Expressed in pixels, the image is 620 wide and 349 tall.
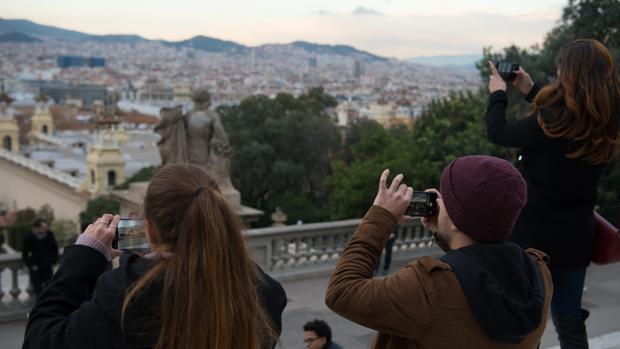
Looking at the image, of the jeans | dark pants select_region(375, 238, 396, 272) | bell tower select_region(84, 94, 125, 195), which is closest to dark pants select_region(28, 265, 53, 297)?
dark pants select_region(375, 238, 396, 272)

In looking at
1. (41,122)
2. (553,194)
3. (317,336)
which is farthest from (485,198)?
(41,122)

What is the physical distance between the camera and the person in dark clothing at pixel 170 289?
191 cm

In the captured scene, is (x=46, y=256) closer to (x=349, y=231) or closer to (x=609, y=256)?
(x=349, y=231)

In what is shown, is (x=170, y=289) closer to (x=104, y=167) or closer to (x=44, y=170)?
(x=104, y=167)

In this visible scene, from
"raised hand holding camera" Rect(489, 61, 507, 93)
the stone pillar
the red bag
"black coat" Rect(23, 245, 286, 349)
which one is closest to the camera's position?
"black coat" Rect(23, 245, 286, 349)

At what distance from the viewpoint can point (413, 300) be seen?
192cm

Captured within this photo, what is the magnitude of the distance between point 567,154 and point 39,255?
6.01m

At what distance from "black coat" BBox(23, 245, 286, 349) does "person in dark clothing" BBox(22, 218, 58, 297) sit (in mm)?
5636

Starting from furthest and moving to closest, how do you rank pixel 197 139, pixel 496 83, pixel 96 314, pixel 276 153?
pixel 276 153, pixel 197 139, pixel 496 83, pixel 96 314

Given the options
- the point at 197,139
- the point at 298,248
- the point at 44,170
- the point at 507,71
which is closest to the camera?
the point at 507,71

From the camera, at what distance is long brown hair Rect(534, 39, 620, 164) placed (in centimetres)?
298

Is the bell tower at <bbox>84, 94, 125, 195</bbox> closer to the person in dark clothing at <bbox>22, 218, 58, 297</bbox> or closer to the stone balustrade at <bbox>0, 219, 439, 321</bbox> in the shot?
the stone balustrade at <bbox>0, 219, 439, 321</bbox>

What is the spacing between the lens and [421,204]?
2232 mm

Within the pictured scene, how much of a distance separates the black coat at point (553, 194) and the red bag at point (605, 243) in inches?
1.9
